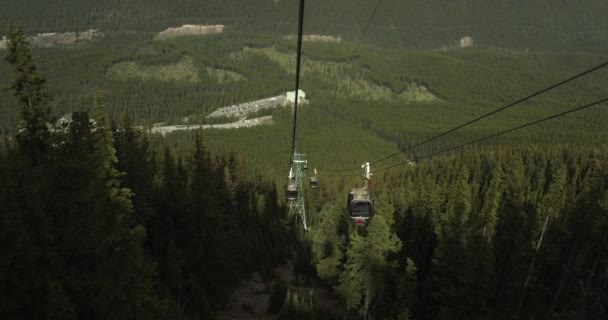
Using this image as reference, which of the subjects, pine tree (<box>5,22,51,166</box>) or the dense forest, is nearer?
the dense forest

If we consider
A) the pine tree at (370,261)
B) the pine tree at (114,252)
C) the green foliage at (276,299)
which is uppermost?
the pine tree at (114,252)

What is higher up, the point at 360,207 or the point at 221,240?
the point at 360,207

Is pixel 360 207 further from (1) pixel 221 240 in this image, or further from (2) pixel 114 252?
(1) pixel 221 240

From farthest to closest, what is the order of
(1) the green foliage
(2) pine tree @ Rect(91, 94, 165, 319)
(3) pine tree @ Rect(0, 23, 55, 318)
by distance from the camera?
(1) the green foliage → (2) pine tree @ Rect(91, 94, 165, 319) → (3) pine tree @ Rect(0, 23, 55, 318)

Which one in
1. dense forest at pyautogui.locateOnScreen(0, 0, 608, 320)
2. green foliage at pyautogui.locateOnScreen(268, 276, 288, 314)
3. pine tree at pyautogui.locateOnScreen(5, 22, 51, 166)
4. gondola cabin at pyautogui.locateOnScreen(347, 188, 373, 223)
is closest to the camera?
dense forest at pyautogui.locateOnScreen(0, 0, 608, 320)

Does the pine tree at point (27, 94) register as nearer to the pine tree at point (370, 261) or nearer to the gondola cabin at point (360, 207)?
the gondola cabin at point (360, 207)

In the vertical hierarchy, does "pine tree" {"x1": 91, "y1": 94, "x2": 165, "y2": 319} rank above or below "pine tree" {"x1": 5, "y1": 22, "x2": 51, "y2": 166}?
below

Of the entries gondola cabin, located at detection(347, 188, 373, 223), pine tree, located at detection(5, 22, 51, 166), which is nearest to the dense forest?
pine tree, located at detection(5, 22, 51, 166)

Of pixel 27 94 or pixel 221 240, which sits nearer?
pixel 27 94

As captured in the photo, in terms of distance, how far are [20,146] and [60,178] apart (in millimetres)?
3365

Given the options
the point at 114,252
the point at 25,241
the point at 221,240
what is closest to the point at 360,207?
the point at 114,252

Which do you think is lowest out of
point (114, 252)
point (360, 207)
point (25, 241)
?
point (114, 252)

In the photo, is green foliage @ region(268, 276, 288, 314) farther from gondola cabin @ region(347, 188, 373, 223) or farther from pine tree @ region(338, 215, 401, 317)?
gondola cabin @ region(347, 188, 373, 223)

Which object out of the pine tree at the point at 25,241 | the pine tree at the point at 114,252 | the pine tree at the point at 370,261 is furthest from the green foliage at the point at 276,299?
the pine tree at the point at 25,241
